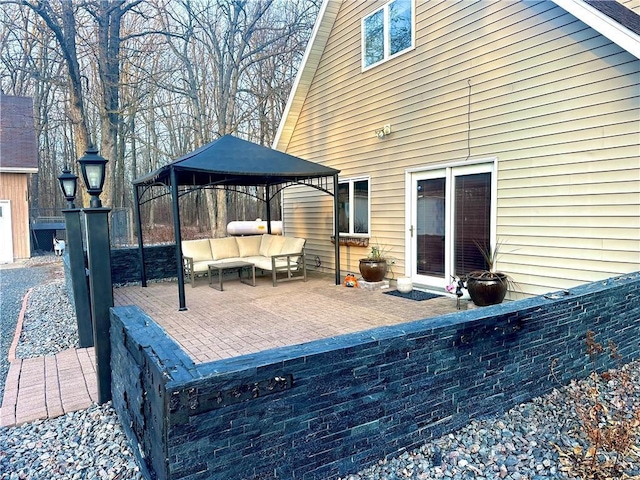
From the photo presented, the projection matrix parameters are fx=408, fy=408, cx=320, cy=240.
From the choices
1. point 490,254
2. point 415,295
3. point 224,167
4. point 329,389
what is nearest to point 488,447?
point 329,389

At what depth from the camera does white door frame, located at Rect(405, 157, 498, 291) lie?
5484 millimetres

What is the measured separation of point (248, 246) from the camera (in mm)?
8805

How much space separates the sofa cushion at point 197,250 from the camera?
7934 mm

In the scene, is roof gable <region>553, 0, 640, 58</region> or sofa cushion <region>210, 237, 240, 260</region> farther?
sofa cushion <region>210, 237, 240, 260</region>

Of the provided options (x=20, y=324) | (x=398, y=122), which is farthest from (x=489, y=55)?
(x=20, y=324)

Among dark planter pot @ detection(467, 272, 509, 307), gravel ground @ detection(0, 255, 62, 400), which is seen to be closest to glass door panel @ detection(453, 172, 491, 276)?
dark planter pot @ detection(467, 272, 509, 307)

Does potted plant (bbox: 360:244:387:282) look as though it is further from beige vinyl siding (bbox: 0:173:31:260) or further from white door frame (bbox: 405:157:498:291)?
beige vinyl siding (bbox: 0:173:31:260)

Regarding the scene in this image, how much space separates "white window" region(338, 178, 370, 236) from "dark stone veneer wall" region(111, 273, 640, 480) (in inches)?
189

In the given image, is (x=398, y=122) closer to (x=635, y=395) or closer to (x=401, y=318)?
(x=401, y=318)

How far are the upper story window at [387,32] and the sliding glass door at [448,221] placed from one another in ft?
7.23

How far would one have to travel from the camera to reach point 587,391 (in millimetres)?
3150

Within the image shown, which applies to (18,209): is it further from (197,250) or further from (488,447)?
(488,447)

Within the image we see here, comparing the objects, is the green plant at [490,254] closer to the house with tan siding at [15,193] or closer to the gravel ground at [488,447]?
the gravel ground at [488,447]

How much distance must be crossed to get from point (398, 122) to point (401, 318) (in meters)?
3.43
